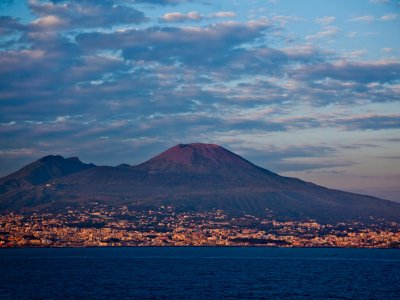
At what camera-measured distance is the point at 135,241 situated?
17625cm

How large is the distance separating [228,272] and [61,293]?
119 feet

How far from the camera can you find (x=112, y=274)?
315 feet

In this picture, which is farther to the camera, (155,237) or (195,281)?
(155,237)

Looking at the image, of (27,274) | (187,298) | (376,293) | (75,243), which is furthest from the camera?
(75,243)

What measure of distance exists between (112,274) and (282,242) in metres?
94.6

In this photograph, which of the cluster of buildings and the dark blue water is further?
the cluster of buildings

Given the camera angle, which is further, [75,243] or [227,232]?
[227,232]

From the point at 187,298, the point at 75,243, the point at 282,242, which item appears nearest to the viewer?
the point at 187,298

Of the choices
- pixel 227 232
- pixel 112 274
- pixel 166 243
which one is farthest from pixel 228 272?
pixel 227 232

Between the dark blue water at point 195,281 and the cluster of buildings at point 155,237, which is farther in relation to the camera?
the cluster of buildings at point 155,237

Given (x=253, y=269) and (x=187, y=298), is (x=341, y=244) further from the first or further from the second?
(x=187, y=298)

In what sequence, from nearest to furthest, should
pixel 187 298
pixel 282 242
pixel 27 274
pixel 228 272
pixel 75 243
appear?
pixel 187 298 < pixel 27 274 < pixel 228 272 < pixel 75 243 < pixel 282 242

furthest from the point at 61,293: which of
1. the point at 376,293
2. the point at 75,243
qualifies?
the point at 75,243

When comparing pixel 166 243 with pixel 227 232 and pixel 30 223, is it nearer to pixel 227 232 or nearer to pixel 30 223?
pixel 227 232
